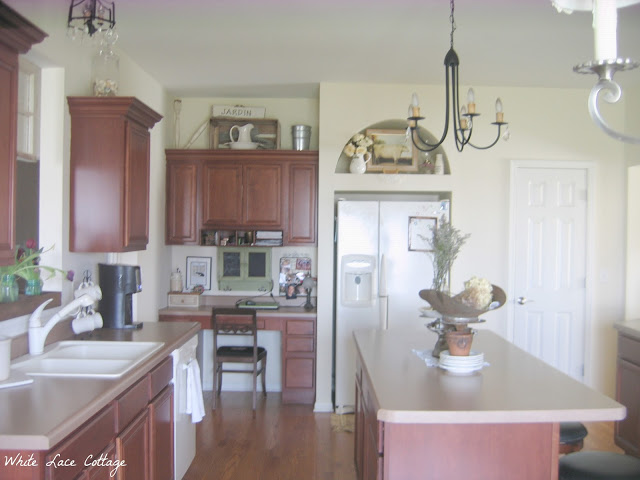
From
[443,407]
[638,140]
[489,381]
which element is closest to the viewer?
[638,140]

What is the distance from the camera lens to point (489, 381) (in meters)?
2.20

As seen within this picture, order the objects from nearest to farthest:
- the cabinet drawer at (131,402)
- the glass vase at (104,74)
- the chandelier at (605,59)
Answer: the chandelier at (605,59) < the cabinet drawer at (131,402) < the glass vase at (104,74)

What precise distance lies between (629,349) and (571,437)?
1.48 metres

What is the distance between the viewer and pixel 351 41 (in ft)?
11.3

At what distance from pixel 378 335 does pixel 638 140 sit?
243 centimetres

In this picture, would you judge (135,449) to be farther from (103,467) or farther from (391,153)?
(391,153)

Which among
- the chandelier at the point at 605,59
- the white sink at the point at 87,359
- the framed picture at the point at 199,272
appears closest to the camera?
the chandelier at the point at 605,59

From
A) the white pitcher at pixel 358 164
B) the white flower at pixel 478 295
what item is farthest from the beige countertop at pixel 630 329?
the white pitcher at pixel 358 164

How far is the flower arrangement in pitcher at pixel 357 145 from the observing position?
14.4 ft

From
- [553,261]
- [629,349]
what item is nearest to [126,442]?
[629,349]

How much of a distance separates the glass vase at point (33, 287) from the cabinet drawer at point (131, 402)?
0.80m

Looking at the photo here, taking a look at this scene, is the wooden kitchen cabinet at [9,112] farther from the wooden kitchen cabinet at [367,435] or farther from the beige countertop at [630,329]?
the beige countertop at [630,329]

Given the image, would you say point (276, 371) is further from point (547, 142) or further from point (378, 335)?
point (547, 142)

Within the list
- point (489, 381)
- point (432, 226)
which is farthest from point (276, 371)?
point (489, 381)
